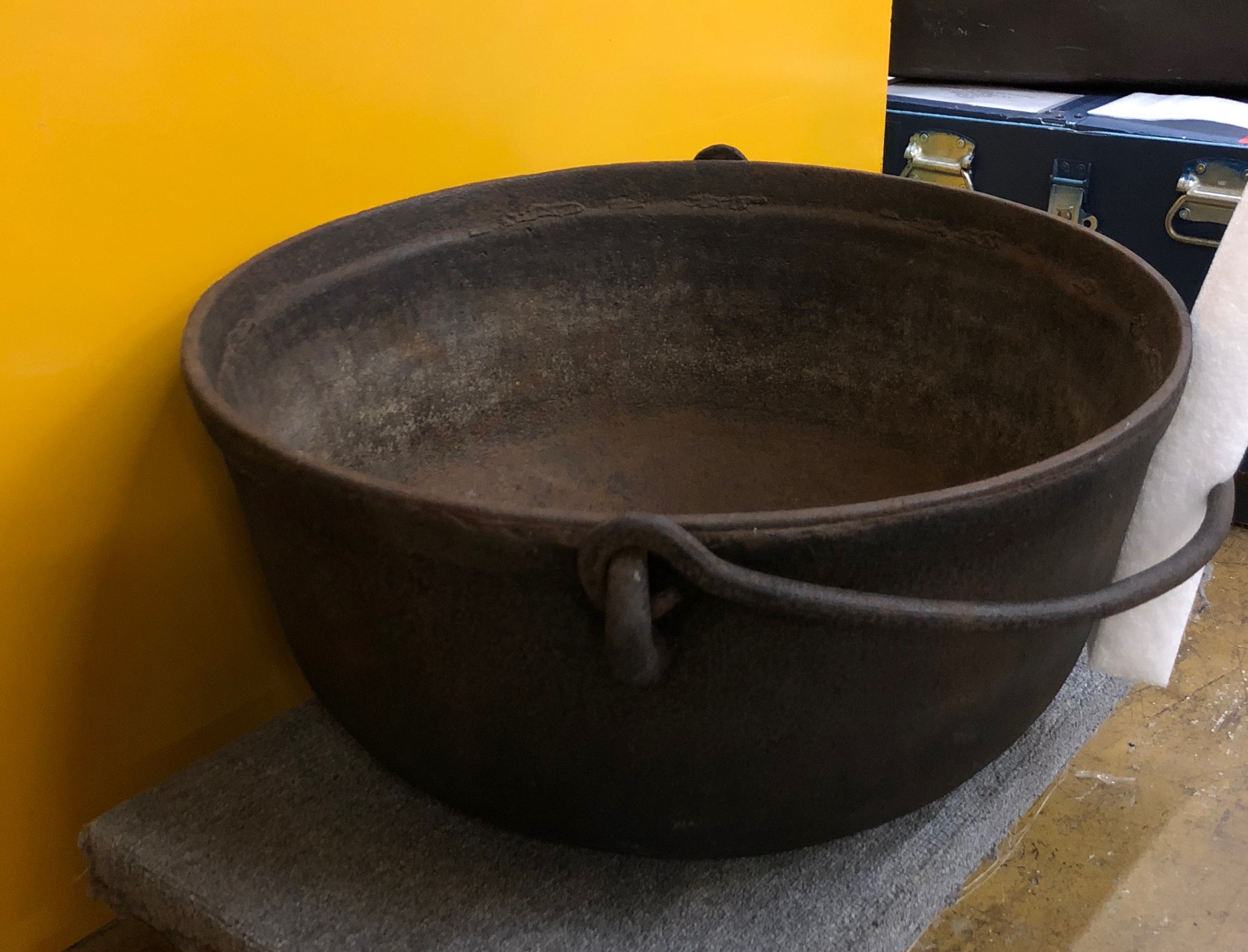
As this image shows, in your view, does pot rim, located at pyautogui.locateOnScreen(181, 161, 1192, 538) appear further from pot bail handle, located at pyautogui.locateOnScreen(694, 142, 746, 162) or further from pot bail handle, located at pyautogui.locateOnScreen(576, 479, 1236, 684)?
pot bail handle, located at pyautogui.locateOnScreen(694, 142, 746, 162)

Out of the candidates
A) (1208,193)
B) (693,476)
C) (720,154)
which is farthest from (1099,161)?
(693,476)

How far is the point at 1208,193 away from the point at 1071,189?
0.20 m

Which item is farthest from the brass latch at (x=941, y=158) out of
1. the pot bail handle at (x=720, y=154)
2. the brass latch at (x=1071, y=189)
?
the pot bail handle at (x=720, y=154)

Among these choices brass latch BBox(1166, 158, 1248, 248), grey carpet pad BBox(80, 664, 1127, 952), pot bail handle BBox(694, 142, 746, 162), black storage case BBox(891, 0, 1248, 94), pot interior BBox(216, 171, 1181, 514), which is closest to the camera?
grey carpet pad BBox(80, 664, 1127, 952)

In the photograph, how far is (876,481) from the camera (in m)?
1.11

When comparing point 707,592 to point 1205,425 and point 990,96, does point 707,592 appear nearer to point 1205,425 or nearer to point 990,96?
point 1205,425

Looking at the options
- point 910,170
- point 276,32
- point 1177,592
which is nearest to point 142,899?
point 276,32

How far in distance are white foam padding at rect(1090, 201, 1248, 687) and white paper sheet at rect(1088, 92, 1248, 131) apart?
0.91 meters

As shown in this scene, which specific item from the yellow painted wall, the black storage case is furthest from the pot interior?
the black storage case

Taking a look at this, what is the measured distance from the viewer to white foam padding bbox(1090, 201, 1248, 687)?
797 millimetres

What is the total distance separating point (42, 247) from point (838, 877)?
0.76 m

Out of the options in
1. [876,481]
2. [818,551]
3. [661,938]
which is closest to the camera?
[818,551]

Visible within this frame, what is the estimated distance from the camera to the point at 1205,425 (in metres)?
0.81

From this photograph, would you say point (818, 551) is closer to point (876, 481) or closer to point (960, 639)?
point (960, 639)
